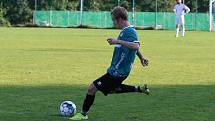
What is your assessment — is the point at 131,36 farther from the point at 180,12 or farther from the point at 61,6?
the point at 61,6

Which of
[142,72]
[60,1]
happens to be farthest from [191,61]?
[60,1]

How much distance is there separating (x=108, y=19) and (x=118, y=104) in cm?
6200

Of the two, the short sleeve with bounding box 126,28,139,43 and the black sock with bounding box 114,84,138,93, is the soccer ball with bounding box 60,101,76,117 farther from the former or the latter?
the short sleeve with bounding box 126,28,139,43

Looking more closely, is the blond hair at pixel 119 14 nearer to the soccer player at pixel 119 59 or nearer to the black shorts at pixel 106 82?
the soccer player at pixel 119 59

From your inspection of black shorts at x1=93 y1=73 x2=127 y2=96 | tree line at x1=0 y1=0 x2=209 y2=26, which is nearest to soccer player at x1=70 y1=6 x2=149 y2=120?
black shorts at x1=93 y1=73 x2=127 y2=96

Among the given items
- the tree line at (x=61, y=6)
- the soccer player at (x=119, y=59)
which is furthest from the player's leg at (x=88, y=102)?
the tree line at (x=61, y=6)

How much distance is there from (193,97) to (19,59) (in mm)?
9973

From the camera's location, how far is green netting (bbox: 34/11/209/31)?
6944 cm

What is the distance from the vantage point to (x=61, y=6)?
8431 centimetres

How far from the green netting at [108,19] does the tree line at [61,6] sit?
549cm

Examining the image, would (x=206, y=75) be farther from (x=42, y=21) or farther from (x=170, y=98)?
(x=42, y=21)

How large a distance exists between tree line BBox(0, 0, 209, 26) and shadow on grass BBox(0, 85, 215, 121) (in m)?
64.6

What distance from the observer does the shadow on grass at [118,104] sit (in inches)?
371

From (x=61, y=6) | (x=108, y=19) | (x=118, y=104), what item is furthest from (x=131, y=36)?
(x=61, y=6)
